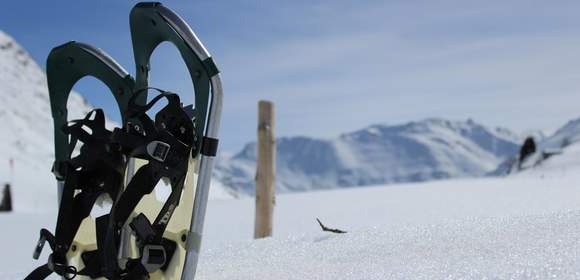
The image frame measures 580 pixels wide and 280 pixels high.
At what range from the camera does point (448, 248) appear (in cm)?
396

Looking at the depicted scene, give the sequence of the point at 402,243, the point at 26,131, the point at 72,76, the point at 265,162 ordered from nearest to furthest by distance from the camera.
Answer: the point at 402,243
the point at 72,76
the point at 265,162
the point at 26,131

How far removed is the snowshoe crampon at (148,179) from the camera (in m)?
3.31

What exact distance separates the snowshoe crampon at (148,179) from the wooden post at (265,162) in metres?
3.86

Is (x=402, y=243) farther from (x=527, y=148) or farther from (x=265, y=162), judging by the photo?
(x=527, y=148)

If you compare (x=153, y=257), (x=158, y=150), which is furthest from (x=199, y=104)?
(x=153, y=257)

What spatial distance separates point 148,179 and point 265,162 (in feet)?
14.3

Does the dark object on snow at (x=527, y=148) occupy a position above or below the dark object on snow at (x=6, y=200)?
above

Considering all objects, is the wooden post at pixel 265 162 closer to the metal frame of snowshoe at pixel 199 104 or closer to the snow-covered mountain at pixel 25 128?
the metal frame of snowshoe at pixel 199 104

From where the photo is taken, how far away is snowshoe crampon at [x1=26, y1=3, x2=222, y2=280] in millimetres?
3311

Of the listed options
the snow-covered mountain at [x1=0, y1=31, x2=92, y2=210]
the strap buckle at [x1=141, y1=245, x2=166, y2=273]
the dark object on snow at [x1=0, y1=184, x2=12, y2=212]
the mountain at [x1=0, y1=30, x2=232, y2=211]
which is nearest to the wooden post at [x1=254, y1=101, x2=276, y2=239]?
the strap buckle at [x1=141, y1=245, x2=166, y2=273]

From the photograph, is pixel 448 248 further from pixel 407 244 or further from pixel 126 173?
pixel 126 173

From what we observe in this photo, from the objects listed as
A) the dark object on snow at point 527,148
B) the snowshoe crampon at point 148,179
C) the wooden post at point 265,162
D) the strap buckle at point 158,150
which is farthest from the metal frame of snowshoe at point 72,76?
the dark object on snow at point 527,148

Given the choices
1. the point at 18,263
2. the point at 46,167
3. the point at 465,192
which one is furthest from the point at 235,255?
the point at 46,167

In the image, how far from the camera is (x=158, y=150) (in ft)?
10.6
